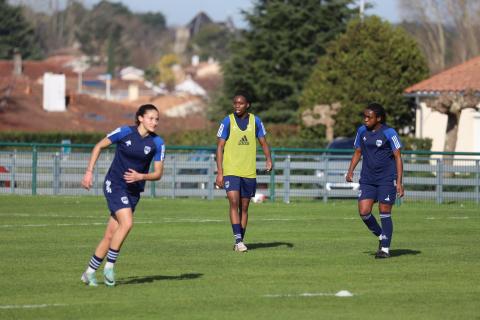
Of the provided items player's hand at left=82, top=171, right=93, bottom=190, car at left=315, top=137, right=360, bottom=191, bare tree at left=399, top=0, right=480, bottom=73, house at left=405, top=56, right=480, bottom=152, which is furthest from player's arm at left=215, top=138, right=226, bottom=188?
bare tree at left=399, top=0, right=480, bottom=73

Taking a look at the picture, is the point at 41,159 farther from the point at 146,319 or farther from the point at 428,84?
the point at 146,319

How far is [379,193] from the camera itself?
52.2 ft

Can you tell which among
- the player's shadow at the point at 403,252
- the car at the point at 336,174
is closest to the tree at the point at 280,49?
the car at the point at 336,174

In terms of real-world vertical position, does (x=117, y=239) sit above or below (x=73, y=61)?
below

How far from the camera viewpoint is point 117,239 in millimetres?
12352

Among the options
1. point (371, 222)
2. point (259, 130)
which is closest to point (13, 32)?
point (259, 130)

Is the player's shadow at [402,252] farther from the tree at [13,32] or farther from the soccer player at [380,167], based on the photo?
the tree at [13,32]

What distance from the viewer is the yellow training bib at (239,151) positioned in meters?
16.7

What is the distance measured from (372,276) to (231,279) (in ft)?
5.49

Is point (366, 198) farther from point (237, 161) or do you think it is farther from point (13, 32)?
point (13, 32)

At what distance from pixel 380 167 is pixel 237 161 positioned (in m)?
2.12

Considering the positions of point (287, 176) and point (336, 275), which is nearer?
point (336, 275)

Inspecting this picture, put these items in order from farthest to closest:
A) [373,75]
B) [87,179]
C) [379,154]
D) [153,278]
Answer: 1. [373,75]
2. [379,154]
3. [153,278]
4. [87,179]

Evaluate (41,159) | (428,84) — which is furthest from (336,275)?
(428,84)
